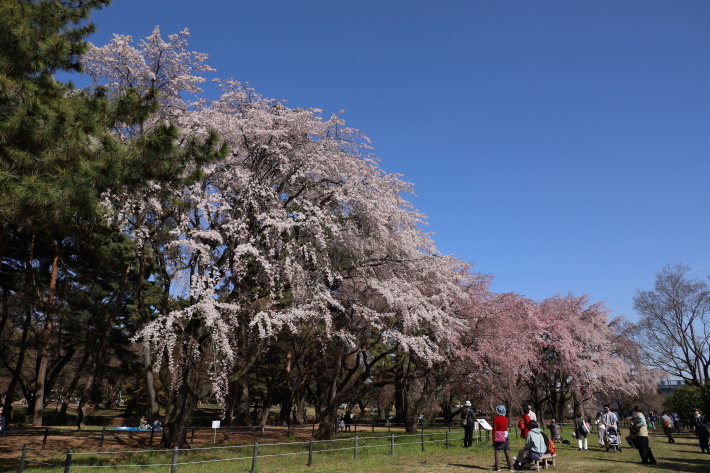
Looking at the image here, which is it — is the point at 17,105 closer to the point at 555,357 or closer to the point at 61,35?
the point at 61,35

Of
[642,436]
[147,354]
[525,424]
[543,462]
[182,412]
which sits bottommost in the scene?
[543,462]

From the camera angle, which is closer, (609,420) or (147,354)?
(147,354)

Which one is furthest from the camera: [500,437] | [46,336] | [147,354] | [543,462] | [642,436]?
[46,336]

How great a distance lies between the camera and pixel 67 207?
372 inches

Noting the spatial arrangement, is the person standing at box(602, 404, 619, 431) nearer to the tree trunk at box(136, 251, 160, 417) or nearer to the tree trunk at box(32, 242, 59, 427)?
the tree trunk at box(136, 251, 160, 417)

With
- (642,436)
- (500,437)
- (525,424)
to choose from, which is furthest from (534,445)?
(642,436)

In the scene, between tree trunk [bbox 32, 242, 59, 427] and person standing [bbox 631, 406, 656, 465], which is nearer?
person standing [bbox 631, 406, 656, 465]

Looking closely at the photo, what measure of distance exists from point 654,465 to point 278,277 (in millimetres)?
12107

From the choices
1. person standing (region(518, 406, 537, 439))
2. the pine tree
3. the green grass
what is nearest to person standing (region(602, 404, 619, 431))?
the green grass

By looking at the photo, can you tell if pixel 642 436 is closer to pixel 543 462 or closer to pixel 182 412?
pixel 543 462

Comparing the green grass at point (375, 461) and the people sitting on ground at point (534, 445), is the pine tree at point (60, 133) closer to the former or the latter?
the green grass at point (375, 461)

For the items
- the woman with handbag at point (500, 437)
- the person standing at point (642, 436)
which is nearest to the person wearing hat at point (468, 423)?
the person standing at point (642, 436)

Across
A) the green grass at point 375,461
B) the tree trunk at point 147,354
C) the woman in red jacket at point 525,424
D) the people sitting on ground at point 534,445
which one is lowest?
the green grass at point 375,461

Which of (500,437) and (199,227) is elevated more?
(199,227)
